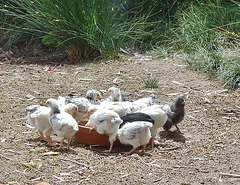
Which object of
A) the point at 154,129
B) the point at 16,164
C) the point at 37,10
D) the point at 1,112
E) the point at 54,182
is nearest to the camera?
the point at 54,182

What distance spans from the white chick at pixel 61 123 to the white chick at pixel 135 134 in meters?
0.57

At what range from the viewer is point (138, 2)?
10883mm

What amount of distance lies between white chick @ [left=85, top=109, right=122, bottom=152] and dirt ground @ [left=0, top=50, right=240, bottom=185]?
0.25 metres

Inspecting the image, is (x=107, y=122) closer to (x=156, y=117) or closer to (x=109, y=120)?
(x=109, y=120)

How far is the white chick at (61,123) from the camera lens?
14.8 feet

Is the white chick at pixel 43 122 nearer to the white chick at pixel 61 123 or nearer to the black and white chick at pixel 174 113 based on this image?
the white chick at pixel 61 123

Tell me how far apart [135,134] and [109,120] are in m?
0.35

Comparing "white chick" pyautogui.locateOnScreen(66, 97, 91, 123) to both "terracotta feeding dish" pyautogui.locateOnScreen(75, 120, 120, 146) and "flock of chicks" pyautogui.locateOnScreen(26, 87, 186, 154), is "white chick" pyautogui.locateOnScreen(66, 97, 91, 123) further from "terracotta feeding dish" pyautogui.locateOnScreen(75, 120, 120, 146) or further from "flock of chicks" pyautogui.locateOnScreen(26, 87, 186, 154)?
"terracotta feeding dish" pyautogui.locateOnScreen(75, 120, 120, 146)

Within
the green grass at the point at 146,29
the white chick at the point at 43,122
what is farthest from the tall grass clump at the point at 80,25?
the white chick at the point at 43,122

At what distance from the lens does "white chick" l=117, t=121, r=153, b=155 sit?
456 centimetres

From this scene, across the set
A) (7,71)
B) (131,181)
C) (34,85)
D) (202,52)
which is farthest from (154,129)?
(7,71)

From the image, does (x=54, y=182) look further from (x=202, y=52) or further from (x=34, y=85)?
(x=202, y=52)

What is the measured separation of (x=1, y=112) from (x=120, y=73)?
288 cm

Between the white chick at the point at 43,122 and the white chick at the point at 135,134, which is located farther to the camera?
the white chick at the point at 43,122
